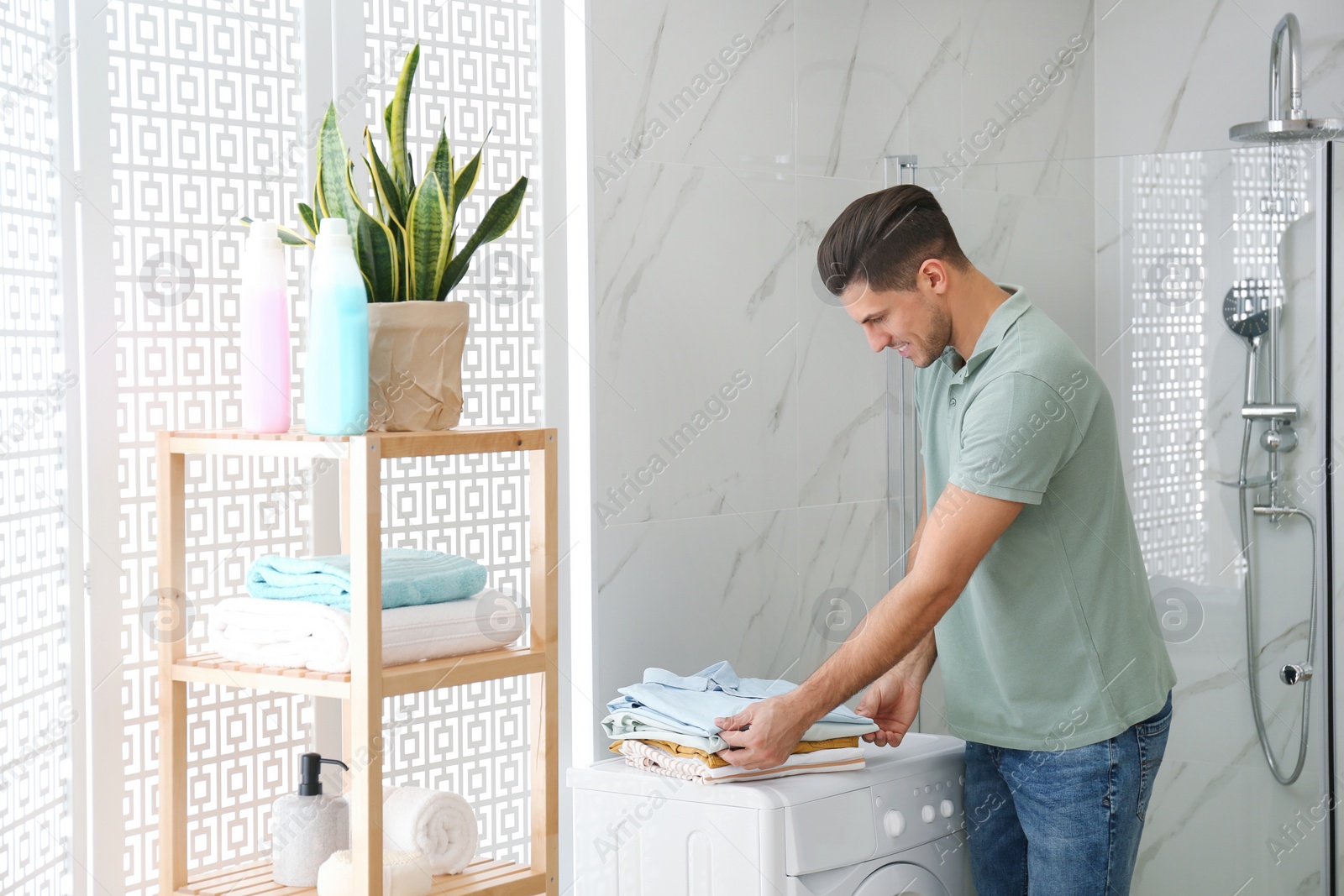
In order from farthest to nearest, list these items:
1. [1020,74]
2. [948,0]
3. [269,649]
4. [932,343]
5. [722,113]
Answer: [1020,74]
[948,0]
[722,113]
[932,343]
[269,649]

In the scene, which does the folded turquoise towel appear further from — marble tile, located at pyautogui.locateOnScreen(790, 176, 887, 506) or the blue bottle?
marble tile, located at pyautogui.locateOnScreen(790, 176, 887, 506)

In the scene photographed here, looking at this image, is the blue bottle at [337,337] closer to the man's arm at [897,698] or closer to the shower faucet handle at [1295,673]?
the man's arm at [897,698]

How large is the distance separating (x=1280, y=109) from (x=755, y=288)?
1199 mm

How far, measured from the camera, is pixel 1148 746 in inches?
61.0

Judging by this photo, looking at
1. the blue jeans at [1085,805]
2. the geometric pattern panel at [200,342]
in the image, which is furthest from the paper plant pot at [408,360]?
the blue jeans at [1085,805]

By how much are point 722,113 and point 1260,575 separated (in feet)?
3.76

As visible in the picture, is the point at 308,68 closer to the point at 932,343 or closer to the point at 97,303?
the point at 97,303

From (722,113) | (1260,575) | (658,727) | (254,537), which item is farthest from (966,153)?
(254,537)

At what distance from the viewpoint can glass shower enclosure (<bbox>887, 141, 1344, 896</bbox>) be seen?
1.85 m

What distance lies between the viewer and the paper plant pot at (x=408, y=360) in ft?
4.37

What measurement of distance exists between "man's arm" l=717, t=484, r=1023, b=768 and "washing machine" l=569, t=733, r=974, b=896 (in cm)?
8

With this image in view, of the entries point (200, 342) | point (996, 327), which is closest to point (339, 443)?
point (200, 342)

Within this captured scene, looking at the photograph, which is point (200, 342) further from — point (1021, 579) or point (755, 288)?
point (1021, 579)

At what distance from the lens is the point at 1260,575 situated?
1.89 metres
